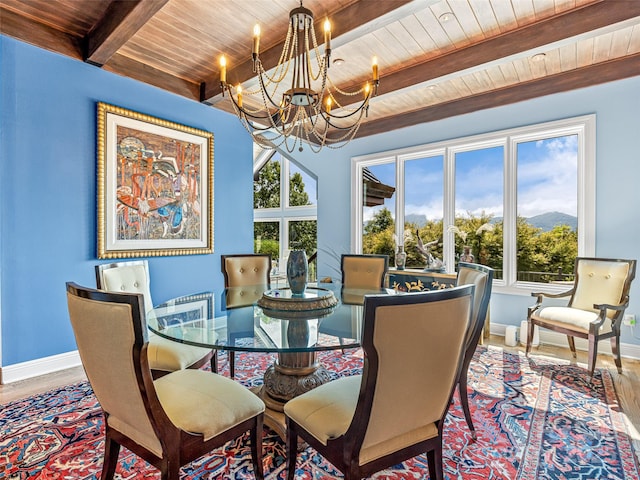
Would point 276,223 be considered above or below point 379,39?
below

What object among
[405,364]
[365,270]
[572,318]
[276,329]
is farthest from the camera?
[365,270]

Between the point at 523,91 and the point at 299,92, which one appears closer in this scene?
the point at 299,92

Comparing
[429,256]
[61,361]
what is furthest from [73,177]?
[429,256]

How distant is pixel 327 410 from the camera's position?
135cm

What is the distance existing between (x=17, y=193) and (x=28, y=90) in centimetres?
83

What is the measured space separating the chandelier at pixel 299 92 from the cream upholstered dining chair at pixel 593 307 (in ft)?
8.10

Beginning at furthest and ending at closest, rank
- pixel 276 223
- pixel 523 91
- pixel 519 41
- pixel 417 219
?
pixel 276 223
pixel 417 219
pixel 523 91
pixel 519 41

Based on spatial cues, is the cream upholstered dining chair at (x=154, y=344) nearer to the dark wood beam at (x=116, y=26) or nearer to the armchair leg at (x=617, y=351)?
the dark wood beam at (x=116, y=26)

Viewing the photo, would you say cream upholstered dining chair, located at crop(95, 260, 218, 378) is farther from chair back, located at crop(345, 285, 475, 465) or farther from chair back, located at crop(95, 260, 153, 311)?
chair back, located at crop(345, 285, 475, 465)

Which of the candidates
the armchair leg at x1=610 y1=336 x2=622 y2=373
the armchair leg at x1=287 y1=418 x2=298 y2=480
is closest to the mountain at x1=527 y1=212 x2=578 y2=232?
the armchair leg at x1=610 y1=336 x2=622 y2=373

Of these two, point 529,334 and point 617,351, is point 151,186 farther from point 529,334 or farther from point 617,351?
point 617,351

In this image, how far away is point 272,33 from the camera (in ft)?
9.08

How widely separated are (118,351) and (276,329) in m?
0.77

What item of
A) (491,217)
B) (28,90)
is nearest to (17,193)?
(28,90)
